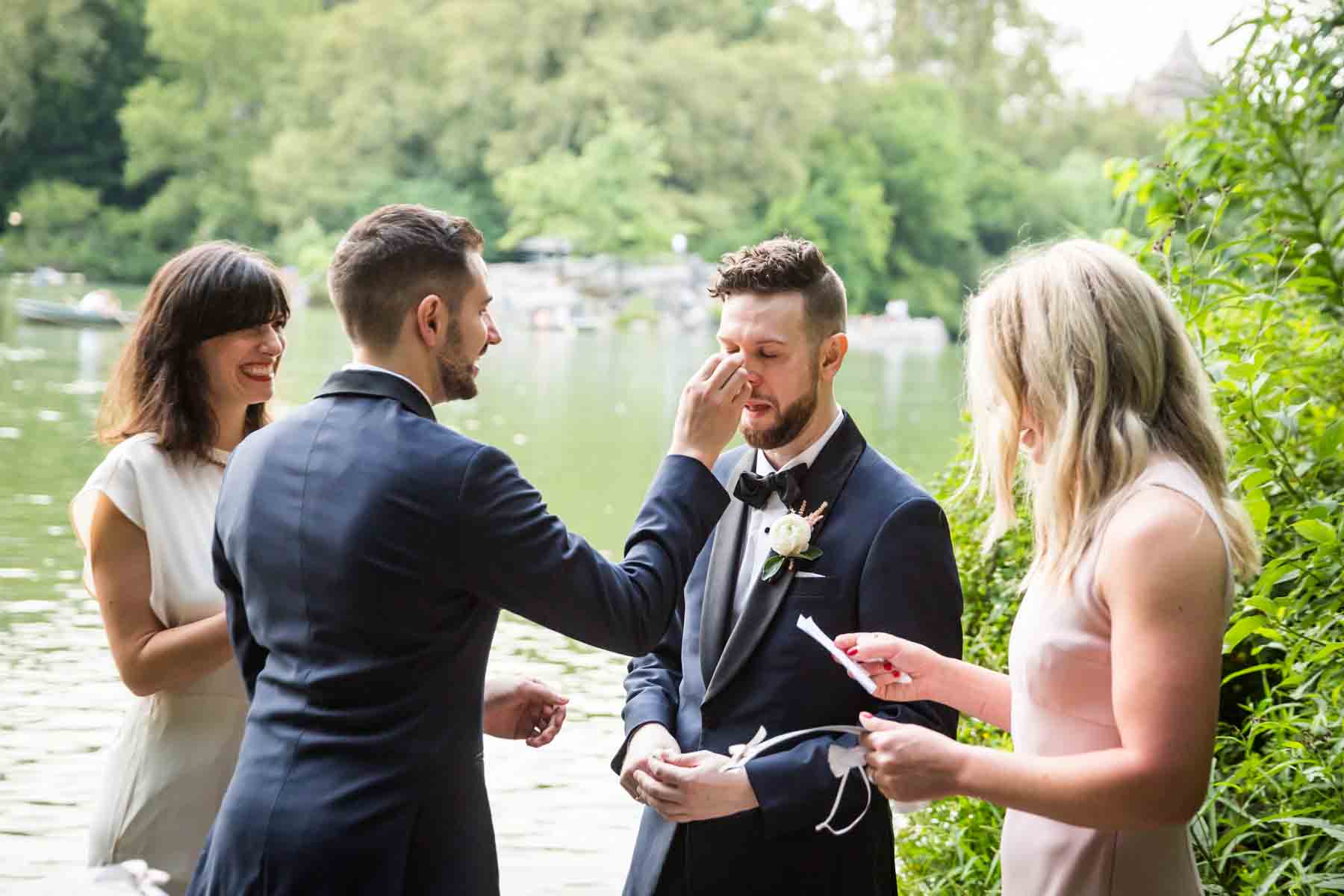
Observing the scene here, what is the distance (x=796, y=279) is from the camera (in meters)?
3.04

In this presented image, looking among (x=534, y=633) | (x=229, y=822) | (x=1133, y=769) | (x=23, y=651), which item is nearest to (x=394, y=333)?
(x=229, y=822)

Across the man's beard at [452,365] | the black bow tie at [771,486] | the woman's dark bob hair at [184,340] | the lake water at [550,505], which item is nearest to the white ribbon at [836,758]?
the black bow tie at [771,486]

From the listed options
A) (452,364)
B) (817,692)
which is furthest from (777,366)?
(452,364)

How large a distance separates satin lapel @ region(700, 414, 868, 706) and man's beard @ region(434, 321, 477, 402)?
2.27ft

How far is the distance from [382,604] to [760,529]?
932 mm

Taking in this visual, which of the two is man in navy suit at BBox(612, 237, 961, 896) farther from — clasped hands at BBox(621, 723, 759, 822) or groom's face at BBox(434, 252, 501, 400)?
groom's face at BBox(434, 252, 501, 400)

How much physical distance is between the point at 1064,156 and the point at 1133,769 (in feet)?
226

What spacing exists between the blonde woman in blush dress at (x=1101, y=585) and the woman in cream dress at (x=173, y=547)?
1422 mm

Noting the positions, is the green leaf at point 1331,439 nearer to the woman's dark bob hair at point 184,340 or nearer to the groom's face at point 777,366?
the groom's face at point 777,366

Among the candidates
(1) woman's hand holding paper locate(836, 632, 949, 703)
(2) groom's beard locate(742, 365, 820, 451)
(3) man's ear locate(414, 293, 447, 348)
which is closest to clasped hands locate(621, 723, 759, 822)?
(1) woman's hand holding paper locate(836, 632, 949, 703)

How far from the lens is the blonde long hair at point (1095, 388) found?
2209 millimetres

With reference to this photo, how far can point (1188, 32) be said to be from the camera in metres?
55.8

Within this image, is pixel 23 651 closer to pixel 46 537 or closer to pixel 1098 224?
pixel 46 537

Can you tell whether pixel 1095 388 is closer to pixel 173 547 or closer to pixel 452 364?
pixel 452 364
